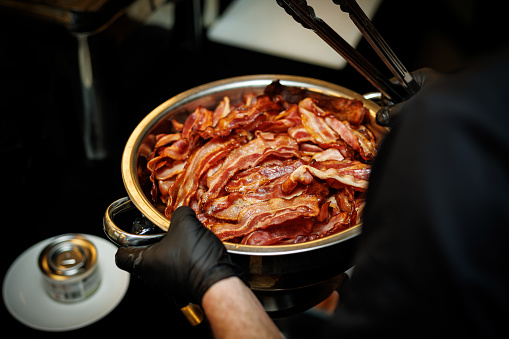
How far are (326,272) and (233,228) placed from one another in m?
0.21

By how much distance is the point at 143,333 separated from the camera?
4.57ft

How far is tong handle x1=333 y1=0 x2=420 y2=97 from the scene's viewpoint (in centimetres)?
87

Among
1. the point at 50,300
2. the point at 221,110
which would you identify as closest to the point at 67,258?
the point at 50,300

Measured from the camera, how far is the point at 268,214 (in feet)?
3.04

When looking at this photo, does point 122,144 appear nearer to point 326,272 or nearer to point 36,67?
point 36,67

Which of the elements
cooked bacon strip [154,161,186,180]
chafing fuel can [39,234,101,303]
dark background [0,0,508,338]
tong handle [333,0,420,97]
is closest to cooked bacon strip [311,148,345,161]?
tong handle [333,0,420,97]

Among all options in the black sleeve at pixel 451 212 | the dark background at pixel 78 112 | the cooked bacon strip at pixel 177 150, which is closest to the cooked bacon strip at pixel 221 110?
the cooked bacon strip at pixel 177 150

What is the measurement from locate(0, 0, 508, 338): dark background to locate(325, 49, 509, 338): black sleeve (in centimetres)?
75

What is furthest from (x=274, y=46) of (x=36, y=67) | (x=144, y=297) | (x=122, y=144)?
(x=144, y=297)

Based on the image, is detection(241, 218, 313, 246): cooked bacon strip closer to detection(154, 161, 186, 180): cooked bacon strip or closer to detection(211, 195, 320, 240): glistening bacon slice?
detection(211, 195, 320, 240): glistening bacon slice

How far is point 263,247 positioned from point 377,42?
50cm

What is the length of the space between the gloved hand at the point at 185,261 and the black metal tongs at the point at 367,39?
45cm

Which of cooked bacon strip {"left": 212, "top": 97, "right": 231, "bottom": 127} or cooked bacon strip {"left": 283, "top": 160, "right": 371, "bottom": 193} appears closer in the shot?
cooked bacon strip {"left": 283, "top": 160, "right": 371, "bottom": 193}

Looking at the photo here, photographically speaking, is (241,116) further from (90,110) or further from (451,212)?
(90,110)
